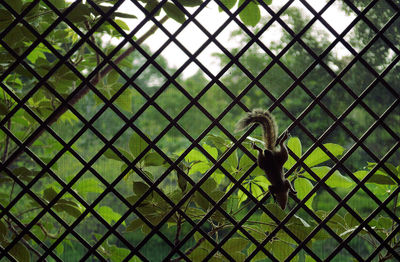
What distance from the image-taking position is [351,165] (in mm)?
1847

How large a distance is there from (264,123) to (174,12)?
0.35 metres

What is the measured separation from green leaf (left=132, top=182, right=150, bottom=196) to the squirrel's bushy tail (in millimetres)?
263

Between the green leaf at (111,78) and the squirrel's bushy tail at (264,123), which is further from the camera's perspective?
the green leaf at (111,78)

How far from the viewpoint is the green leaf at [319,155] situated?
102cm

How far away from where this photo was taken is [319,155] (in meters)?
1.02

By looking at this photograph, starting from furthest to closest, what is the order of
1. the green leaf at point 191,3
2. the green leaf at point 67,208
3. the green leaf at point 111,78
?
the green leaf at point 111,78
the green leaf at point 67,208
the green leaf at point 191,3

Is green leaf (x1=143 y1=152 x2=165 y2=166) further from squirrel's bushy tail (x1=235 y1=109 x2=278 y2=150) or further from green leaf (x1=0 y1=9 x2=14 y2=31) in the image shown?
green leaf (x1=0 y1=9 x2=14 y2=31)

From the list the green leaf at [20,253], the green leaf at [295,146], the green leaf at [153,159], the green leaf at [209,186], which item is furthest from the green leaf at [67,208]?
the green leaf at [295,146]

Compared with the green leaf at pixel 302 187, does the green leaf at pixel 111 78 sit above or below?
below

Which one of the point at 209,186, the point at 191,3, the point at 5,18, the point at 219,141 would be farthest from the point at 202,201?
the point at 5,18

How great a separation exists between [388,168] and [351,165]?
85 cm

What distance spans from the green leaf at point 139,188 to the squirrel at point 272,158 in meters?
0.27

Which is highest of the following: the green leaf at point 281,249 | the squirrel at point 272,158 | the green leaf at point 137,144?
the squirrel at point 272,158

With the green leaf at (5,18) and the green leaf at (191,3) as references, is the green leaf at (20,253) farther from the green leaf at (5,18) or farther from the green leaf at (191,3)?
the green leaf at (191,3)
